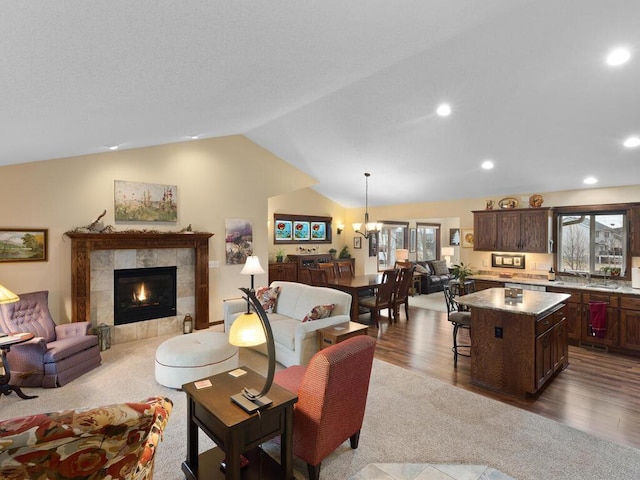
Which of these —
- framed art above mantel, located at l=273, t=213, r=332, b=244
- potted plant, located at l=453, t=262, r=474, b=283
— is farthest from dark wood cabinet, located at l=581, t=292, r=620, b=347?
Answer: framed art above mantel, located at l=273, t=213, r=332, b=244

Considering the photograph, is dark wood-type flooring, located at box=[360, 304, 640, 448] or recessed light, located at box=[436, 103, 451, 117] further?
recessed light, located at box=[436, 103, 451, 117]

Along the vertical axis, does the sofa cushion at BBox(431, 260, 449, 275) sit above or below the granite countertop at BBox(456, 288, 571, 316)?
below

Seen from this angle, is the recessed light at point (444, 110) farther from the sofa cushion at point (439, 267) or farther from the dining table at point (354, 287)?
the sofa cushion at point (439, 267)

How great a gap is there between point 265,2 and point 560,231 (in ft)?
21.4

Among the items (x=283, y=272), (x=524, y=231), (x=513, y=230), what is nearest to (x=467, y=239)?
(x=513, y=230)

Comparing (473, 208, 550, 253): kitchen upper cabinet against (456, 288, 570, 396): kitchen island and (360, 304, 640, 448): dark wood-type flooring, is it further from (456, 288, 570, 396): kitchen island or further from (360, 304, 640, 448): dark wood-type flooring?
(456, 288, 570, 396): kitchen island

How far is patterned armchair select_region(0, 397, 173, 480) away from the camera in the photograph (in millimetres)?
1111

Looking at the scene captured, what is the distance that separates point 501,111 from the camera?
4.25 meters

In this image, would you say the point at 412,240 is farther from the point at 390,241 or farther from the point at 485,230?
the point at 485,230

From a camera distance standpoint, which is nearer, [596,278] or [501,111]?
[501,111]

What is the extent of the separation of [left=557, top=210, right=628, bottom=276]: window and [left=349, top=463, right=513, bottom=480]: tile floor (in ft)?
16.3

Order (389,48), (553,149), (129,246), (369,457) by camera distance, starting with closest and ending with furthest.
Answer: (369,457) < (389,48) < (553,149) < (129,246)

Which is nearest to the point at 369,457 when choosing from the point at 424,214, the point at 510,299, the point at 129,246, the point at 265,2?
the point at 510,299

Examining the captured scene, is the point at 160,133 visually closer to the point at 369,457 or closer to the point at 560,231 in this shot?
the point at 369,457
